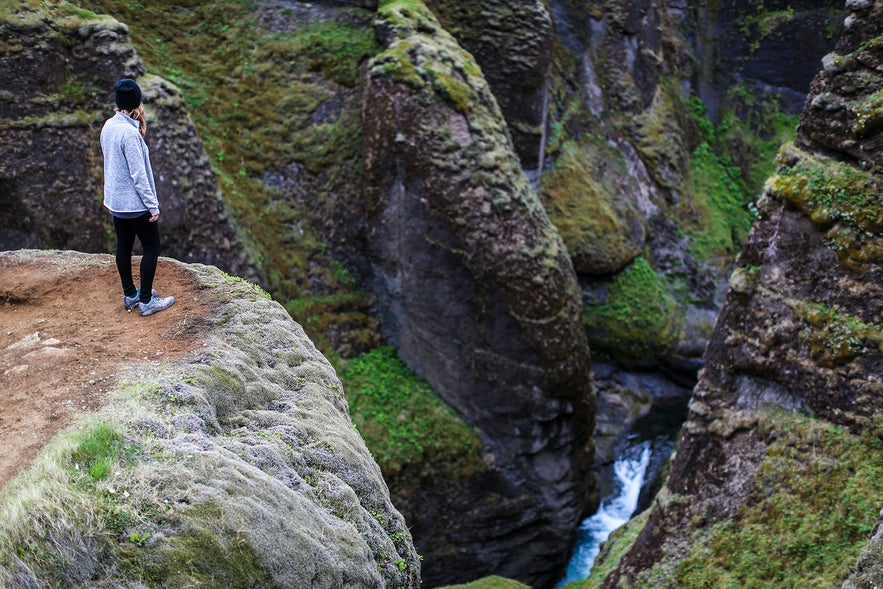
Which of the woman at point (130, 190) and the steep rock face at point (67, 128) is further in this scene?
the steep rock face at point (67, 128)

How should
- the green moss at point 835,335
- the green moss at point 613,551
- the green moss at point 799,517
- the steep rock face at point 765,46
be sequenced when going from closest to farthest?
the green moss at point 799,517
the green moss at point 835,335
the green moss at point 613,551
the steep rock face at point 765,46

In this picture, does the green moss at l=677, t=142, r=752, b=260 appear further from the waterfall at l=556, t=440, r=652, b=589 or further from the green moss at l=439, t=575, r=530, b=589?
the green moss at l=439, t=575, r=530, b=589

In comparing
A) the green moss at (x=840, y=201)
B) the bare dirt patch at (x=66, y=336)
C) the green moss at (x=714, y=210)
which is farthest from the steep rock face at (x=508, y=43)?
the bare dirt patch at (x=66, y=336)

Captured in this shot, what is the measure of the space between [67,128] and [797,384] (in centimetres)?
1025

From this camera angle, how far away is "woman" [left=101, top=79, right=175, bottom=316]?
19.8 feet

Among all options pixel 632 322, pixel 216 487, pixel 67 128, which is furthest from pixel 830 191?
pixel 632 322

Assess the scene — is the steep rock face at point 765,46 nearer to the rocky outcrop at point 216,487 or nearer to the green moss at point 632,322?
the green moss at point 632,322

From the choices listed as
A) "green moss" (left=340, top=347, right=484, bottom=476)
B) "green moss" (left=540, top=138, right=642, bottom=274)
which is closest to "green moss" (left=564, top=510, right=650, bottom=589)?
"green moss" (left=340, top=347, right=484, bottom=476)

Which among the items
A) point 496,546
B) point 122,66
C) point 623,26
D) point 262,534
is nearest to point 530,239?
point 496,546

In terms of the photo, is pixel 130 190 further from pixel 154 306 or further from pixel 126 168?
pixel 154 306

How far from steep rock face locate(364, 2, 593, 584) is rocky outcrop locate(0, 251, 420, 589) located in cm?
683

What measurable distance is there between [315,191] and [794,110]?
18.5 meters

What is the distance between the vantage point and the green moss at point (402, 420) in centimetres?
1271

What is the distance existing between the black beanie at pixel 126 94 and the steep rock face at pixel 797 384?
24.5 feet
